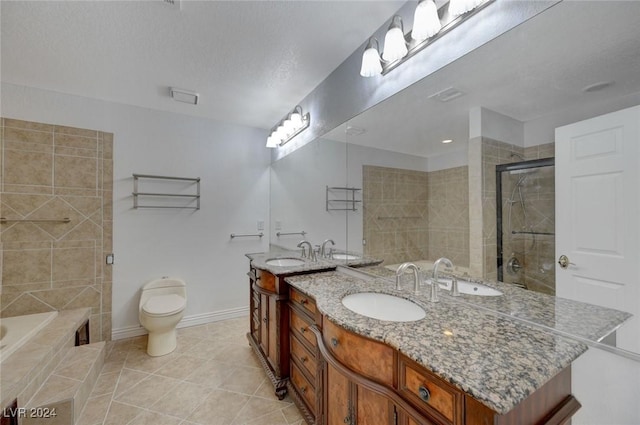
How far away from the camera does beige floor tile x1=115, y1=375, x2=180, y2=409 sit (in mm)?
1793

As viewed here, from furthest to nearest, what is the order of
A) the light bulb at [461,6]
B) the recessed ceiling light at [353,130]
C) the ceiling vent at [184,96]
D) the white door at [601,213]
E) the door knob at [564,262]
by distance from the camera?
the ceiling vent at [184,96]
the recessed ceiling light at [353,130]
the light bulb at [461,6]
the door knob at [564,262]
the white door at [601,213]

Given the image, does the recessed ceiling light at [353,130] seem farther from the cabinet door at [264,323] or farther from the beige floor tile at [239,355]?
the beige floor tile at [239,355]

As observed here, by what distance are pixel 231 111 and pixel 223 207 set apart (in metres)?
1.13

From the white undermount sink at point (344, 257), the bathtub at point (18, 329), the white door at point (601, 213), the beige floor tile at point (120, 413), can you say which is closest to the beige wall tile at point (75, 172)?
the bathtub at point (18, 329)

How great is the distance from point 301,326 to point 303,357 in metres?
0.18

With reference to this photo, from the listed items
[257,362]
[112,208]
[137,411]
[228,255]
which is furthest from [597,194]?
[112,208]

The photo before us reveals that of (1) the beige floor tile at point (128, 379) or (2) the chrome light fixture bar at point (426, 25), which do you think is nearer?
(2) the chrome light fixture bar at point (426, 25)

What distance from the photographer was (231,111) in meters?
2.88

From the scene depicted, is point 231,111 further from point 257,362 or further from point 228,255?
point 257,362

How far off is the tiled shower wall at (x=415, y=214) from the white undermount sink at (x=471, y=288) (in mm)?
95

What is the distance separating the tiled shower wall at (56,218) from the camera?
2.27 meters

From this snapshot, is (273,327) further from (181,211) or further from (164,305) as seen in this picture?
(181,211)

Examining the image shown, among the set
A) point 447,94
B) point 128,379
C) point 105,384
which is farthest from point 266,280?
point 447,94

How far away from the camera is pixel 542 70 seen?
96cm
